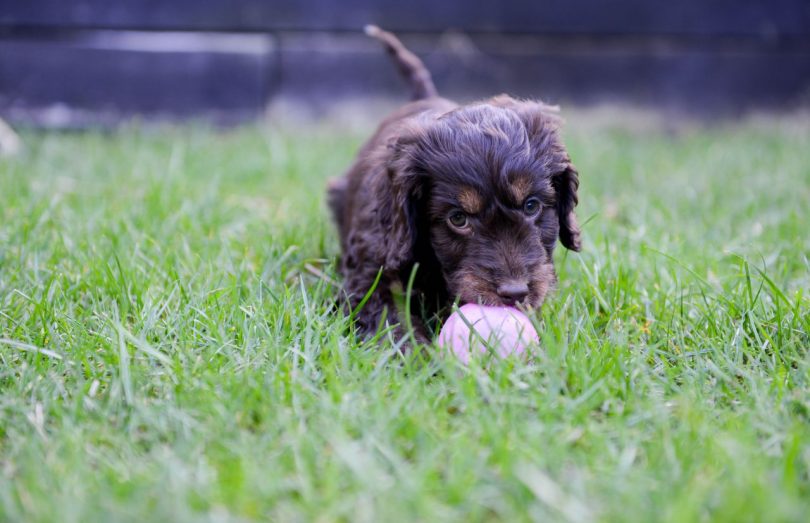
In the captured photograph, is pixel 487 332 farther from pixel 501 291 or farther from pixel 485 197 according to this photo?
pixel 485 197

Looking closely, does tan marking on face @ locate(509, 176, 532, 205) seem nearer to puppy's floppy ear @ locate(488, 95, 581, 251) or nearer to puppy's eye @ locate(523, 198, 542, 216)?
puppy's eye @ locate(523, 198, 542, 216)

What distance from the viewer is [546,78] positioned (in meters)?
6.55

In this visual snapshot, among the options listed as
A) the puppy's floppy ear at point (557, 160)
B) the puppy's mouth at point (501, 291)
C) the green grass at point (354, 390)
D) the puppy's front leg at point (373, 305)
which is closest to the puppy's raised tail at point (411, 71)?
the green grass at point (354, 390)

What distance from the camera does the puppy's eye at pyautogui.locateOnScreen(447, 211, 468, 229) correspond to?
2.48 meters

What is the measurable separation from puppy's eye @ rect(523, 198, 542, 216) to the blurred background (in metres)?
4.10

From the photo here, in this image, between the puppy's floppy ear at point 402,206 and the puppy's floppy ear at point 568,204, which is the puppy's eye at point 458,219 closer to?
the puppy's floppy ear at point 402,206

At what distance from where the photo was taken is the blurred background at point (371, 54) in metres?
5.91

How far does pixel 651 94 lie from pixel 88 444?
6.12 metres

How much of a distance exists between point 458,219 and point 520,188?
23 cm

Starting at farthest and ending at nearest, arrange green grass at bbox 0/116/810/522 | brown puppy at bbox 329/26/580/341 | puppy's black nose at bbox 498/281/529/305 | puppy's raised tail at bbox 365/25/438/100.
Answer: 1. puppy's raised tail at bbox 365/25/438/100
2. brown puppy at bbox 329/26/580/341
3. puppy's black nose at bbox 498/281/529/305
4. green grass at bbox 0/116/810/522

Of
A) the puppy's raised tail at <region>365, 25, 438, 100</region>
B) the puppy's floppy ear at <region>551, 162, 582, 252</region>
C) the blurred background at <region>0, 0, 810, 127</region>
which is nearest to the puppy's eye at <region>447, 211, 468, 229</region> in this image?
the puppy's floppy ear at <region>551, 162, 582, 252</region>

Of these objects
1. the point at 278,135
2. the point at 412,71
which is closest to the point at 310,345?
the point at 412,71

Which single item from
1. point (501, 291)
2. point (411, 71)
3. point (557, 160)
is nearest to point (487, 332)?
point (501, 291)

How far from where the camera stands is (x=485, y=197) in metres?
2.41
